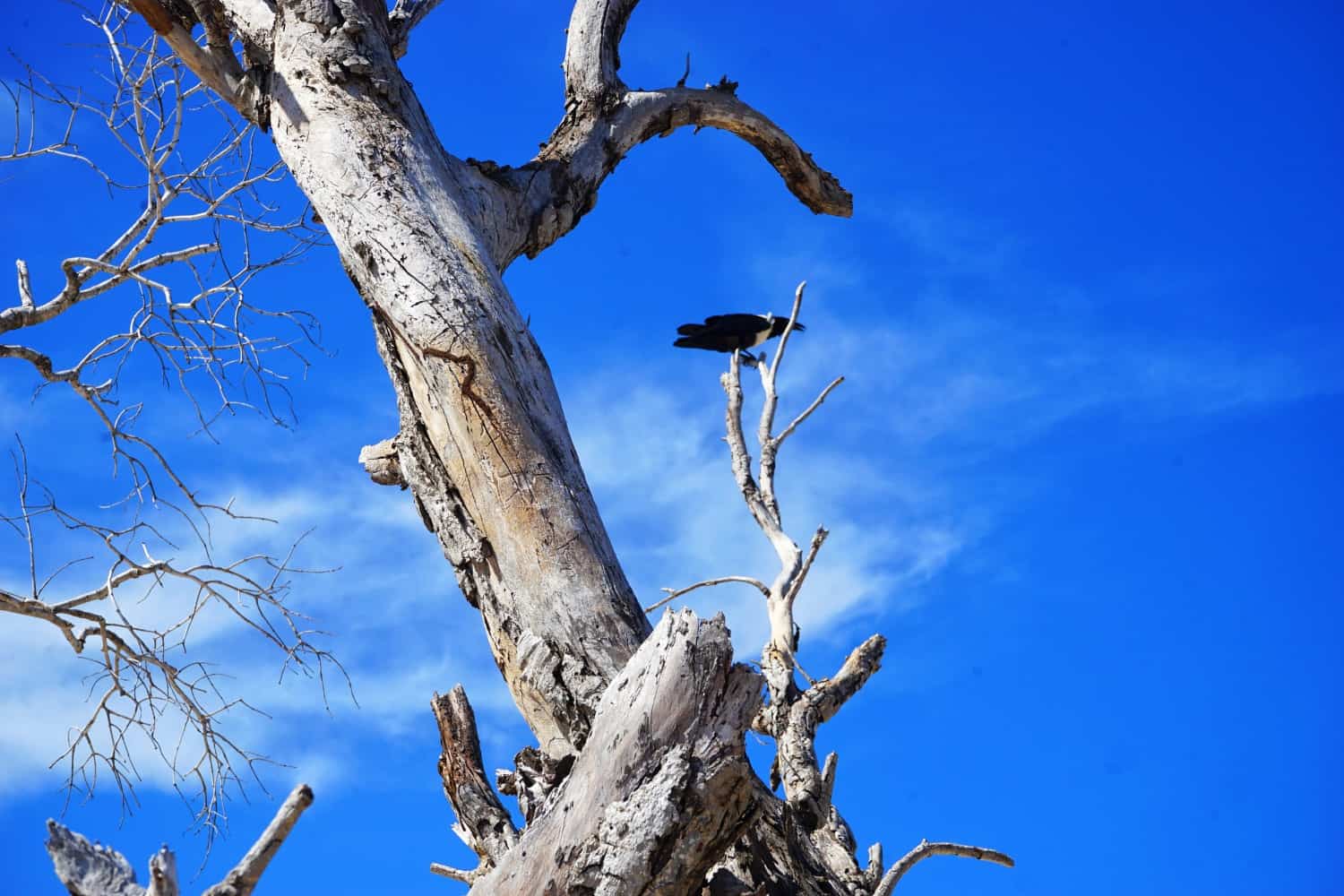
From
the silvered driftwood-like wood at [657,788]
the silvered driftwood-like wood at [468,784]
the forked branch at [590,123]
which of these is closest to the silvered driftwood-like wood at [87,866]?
the silvered driftwood-like wood at [657,788]

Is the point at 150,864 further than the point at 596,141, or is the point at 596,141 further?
the point at 596,141

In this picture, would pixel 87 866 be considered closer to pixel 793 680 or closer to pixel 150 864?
pixel 150 864

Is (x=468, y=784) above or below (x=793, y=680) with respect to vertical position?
below

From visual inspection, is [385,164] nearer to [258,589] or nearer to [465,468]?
[465,468]

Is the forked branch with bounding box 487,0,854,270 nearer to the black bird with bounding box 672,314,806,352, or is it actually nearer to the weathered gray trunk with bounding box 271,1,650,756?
the weathered gray trunk with bounding box 271,1,650,756

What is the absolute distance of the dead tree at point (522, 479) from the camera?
5.42ft

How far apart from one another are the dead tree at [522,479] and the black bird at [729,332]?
2192 millimetres

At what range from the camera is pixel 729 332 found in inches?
220

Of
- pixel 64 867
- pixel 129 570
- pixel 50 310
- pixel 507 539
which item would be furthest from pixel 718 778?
pixel 50 310

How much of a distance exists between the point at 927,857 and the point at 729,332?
115 inches

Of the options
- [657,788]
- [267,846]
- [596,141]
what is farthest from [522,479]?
[596,141]

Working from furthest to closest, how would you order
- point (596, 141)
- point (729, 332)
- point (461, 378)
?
point (729, 332) < point (596, 141) < point (461, 378)

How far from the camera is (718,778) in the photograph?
164 cm

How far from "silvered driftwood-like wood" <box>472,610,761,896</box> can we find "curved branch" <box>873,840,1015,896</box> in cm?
151
